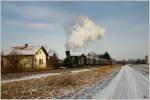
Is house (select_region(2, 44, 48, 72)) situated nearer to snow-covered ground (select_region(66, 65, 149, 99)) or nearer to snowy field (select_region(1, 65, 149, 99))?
snowy field (select_region(1, 65, 149, 99))

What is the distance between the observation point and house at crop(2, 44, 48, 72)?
3274cm

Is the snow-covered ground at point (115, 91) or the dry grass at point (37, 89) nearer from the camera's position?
the snow-covered ground at point (115, 91)

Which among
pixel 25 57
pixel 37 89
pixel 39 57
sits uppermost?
pixel 25 57

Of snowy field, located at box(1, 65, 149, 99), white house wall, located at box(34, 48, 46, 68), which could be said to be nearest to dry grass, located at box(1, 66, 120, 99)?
snowy field, located at box(1, 65, 149, 99)

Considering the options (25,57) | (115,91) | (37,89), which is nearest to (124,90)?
(115,91)

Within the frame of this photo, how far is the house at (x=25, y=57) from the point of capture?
32.7 metres

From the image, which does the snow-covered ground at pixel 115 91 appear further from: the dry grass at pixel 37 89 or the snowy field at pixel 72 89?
the dry grass at pixel 37 89

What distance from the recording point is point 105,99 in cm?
1102

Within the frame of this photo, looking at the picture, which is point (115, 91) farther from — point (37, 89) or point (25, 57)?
point (25, 57)

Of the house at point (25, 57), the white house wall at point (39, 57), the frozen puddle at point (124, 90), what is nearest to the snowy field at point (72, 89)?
the frozen puddle at point (124, 90)

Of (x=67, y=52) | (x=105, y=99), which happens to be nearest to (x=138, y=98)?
(x=105, y=99)

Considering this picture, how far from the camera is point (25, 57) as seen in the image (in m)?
39.9

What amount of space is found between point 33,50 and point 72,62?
846cm

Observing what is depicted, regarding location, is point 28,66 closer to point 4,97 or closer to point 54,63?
point 54,63
